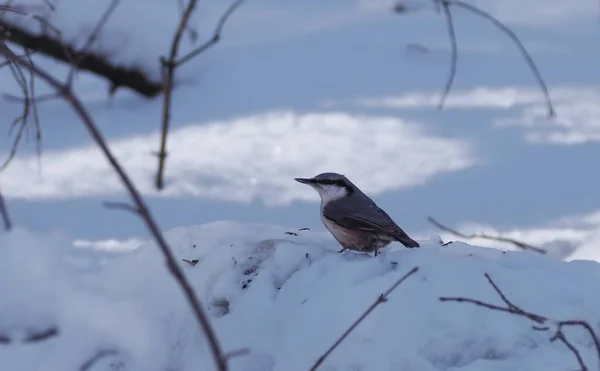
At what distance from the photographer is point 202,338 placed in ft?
7.18

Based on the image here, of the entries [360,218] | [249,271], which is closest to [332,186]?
[360,218]

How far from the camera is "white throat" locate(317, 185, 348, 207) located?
3629 millimetres

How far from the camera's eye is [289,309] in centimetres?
223

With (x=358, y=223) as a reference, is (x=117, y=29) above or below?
below

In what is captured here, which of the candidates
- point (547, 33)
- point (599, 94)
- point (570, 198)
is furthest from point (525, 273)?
point (547, 33)

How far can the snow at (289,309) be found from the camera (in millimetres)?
1955

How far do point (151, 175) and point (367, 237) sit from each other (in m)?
1.75

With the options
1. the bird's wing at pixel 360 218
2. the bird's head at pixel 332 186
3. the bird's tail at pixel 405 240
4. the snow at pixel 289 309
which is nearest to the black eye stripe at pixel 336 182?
the bird's head at pixel 332 186

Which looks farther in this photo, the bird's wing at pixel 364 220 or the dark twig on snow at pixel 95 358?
the bird's wing at pixel 364 220

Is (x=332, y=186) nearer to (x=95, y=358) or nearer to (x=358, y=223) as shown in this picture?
(x=358, y=223)

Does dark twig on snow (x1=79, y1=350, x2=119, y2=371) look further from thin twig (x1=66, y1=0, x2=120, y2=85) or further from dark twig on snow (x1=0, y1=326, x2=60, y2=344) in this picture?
thin twig (x1=66, y1=0, x2=120, y2=85)

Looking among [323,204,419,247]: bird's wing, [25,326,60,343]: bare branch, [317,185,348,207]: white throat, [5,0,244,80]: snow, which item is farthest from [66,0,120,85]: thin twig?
[5,0,244,80]: snow

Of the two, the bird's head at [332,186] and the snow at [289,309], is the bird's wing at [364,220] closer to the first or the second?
the bird's head at [332,186]

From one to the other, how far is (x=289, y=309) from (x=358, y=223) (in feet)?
3.77
